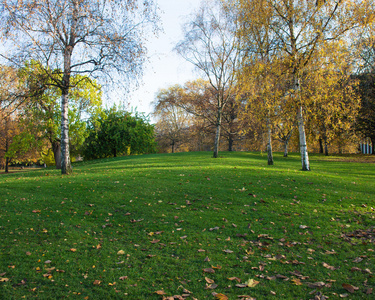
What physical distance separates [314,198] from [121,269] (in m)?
7.26

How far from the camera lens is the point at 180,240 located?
5852mm

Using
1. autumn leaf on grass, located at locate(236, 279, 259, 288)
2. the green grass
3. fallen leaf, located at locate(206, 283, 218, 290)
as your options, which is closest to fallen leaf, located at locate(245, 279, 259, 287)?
autumn leaf on grass, located at locate(236, 279, 259, 288)

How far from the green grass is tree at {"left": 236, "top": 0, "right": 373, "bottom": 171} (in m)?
6.86

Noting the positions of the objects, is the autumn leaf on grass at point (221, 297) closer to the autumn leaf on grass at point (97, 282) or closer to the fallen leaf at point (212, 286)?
the fallen leaf at point (212, 286)

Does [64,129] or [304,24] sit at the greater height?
[304,24]

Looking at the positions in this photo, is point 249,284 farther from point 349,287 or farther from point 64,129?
point 64,129

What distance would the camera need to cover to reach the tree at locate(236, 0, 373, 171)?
12734 millimetres

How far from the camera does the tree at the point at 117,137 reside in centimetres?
3897

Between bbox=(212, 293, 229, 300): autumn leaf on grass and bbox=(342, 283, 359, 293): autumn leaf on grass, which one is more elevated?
bbox=(212, 293, 229, 300): autumn leaf on grass

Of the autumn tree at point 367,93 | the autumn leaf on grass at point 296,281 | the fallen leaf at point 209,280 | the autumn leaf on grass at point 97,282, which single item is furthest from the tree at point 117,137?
the autumn leaf on grass at point 296,281

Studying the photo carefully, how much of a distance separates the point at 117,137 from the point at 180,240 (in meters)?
34.4

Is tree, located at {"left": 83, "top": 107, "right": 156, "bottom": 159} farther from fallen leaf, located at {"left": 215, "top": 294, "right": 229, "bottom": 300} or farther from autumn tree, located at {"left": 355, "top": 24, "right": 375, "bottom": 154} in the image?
fallen leaf, located at {"left": 215, "top": 294, "right": 229, "bottom": 300}

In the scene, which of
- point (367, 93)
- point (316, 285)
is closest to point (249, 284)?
point (316, 285)

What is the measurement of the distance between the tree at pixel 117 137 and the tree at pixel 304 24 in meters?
27.7
